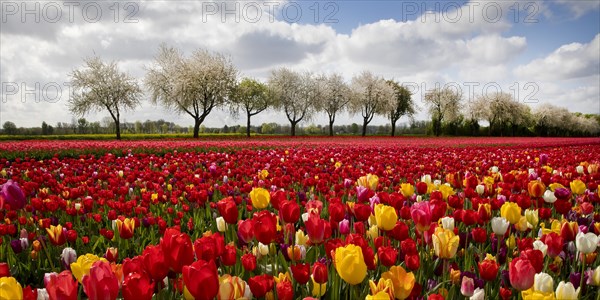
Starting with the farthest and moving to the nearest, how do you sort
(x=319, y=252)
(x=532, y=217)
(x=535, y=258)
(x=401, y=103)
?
1. (x=401, y=103)
2. (x=532, y=217)
3. (x=319, y=252)
4. (x=535, y=258)

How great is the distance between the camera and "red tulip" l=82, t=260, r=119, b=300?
53.9 inches

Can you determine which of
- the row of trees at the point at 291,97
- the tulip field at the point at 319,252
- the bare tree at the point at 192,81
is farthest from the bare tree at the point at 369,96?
the tulip field at the point at 319,252

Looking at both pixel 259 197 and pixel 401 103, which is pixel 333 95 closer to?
pixel 401 103

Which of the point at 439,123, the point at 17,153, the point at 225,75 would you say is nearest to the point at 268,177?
the point at 17,153

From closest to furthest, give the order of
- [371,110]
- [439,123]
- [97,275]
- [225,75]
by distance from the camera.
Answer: [97,275], [225,75], [371,110], [439,123]

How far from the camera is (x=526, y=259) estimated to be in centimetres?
188

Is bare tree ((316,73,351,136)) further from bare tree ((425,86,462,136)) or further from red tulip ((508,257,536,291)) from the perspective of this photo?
red tulip ((508,257,536,291))

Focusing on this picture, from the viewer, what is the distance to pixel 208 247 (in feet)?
6.45

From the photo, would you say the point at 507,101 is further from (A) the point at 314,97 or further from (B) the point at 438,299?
(B) the point at 438,299

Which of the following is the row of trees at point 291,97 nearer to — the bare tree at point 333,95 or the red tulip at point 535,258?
the bare tree at point 333,95

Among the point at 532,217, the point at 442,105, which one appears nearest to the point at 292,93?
Result: the point at 442,105

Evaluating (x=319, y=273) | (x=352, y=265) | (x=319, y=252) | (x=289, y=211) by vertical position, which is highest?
(x=289, y=211)

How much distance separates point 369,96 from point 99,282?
65280 mm

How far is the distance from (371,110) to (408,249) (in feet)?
212
